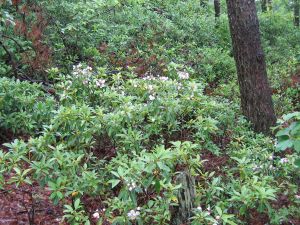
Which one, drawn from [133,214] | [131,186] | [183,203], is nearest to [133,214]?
[133,214]

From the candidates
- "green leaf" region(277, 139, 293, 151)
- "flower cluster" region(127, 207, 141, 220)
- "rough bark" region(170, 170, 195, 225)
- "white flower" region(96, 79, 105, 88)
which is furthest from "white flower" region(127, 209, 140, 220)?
"white flower" region(96, 79, 105, 88)

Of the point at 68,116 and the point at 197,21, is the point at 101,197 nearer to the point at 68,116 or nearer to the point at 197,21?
the point at 68,116

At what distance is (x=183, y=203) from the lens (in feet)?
12.2

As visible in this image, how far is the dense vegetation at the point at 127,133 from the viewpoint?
11.6ft

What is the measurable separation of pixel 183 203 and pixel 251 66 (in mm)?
3895

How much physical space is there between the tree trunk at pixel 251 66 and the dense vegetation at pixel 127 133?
301 millimetres

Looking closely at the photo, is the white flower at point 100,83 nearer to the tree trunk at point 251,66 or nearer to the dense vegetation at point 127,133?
the dense vegetation at point 127,133

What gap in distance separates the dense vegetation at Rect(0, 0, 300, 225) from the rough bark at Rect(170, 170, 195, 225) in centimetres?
6

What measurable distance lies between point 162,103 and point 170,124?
0.27 meters

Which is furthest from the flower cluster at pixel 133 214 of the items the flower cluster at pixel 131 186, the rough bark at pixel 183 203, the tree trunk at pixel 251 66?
the tree trunk at pixel 251 66

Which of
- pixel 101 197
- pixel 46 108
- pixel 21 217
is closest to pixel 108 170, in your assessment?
pixel 101 197

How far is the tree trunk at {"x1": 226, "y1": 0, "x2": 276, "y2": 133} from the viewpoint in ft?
22.4

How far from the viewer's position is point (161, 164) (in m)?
3.27

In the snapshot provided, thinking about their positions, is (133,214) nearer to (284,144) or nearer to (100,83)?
(284,144)
